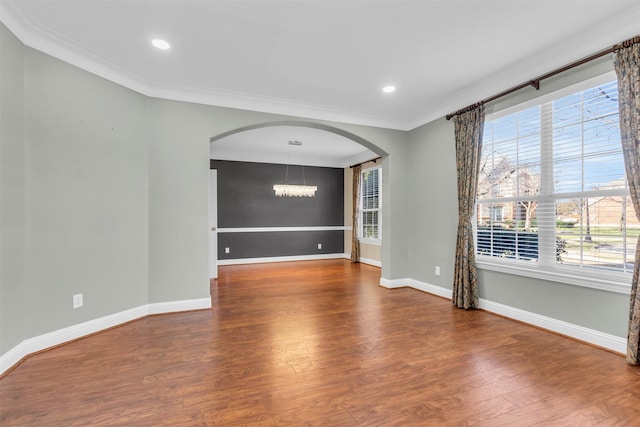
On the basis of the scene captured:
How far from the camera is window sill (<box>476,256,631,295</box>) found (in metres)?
2.63

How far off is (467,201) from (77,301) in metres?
4.57

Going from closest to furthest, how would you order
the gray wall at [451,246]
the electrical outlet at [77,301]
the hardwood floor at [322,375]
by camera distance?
the hardwood floor at [322,375], the gray wall at [451,246], the electrical outlet at [77,301]

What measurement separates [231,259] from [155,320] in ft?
13.5

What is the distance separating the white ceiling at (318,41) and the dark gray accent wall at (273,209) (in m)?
3.84

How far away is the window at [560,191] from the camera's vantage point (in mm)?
2707

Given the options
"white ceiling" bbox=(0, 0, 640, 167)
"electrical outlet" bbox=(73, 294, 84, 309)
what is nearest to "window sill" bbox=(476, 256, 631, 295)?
"white ceiling" bbox=(0, 0, 640, 167)

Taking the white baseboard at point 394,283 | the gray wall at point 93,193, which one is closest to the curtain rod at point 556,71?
the gray wall at point 93,193

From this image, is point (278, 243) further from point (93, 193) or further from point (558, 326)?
point (558, 326)

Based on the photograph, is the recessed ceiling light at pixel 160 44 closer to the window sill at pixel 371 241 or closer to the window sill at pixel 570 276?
the window sill at pixel 570 276

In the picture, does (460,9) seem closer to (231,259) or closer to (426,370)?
(426,370)

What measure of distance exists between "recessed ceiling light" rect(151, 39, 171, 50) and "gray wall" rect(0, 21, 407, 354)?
2.79 ft

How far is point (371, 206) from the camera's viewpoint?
7734 mm

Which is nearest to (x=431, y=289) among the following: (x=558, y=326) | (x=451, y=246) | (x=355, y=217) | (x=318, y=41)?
Answer: (x=451, y=246)

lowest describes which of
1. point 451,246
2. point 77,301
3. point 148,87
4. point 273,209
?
point 77,301
